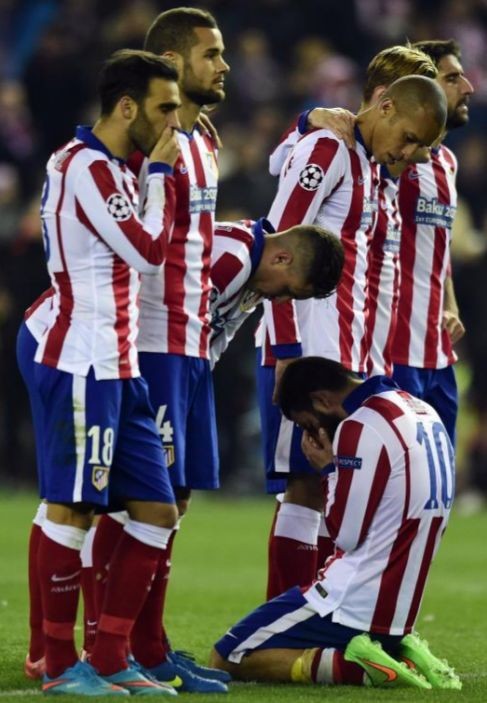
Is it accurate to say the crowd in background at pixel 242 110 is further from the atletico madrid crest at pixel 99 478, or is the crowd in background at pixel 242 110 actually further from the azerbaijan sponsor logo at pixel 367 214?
the atletico madrid crest at pixel 99 478

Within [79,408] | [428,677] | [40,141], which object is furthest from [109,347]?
[40,141]

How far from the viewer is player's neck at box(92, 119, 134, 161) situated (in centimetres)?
608

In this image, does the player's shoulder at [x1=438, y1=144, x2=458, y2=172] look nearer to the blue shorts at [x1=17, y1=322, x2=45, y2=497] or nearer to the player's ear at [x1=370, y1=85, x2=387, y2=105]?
the player's ear at [x1=370, y1=85, x2=387, y2=105]

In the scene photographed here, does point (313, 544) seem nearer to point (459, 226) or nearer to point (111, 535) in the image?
point (111, 535)

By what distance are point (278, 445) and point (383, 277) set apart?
0.93 m

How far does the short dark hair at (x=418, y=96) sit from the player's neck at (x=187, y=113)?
32.1 inches

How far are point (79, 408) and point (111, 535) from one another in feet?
3.33

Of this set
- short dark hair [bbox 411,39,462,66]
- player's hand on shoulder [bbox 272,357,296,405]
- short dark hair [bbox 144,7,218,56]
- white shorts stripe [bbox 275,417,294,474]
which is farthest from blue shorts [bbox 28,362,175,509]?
short dark hair [bbox 411,39,462,66]

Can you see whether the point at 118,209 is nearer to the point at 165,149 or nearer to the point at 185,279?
the point at 165,149

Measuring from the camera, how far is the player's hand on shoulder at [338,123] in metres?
7.21

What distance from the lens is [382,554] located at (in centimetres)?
656

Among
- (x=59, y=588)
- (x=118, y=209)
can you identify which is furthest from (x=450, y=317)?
(x=59, y=588)

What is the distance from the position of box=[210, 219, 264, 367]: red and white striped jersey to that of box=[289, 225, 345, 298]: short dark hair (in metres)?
0.20

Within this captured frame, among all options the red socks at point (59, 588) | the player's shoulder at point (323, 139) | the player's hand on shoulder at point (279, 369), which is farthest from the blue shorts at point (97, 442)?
the player's shoulder at point (323, 139)
